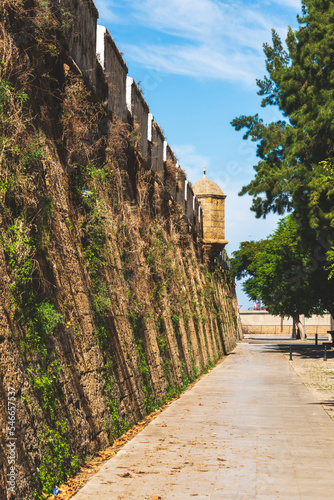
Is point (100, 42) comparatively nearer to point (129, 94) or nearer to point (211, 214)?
point (129, 94)

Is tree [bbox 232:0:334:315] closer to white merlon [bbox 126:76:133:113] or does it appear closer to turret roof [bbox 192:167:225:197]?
turret roof [bbox 192:167:225:197]

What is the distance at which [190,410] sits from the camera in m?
12.3

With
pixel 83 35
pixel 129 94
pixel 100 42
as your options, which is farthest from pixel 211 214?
pixel 83 35

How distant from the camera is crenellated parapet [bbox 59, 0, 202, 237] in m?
9.65

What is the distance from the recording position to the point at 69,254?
7746mm

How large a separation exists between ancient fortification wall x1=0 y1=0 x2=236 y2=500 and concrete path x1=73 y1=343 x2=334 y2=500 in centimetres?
52

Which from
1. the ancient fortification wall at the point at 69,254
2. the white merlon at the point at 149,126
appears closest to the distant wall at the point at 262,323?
the white merlon at the point at 149,126

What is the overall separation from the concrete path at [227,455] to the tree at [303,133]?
1049 cm

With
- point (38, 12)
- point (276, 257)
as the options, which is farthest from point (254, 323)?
point (38, 12)

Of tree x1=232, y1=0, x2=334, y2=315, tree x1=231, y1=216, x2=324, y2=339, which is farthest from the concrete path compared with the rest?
tree x1=231, y1=216, x2=324, y2=339

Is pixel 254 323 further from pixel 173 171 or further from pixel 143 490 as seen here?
pixel 143 490

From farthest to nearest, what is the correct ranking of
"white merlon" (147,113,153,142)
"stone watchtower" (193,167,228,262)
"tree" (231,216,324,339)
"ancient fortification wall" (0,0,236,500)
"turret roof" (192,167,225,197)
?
"tree" (231,216,324,339) → "turret roof" (192,167,225,197) → "stone watchtower" (193,167,228,262) → "white merlon" (147,113,153,142) → "ancient fortification wall" (0,0,236,500)

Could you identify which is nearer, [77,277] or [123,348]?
[77,277]

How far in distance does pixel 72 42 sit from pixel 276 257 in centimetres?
2870
